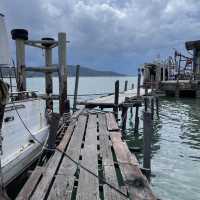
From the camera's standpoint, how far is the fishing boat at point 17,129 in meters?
6.11

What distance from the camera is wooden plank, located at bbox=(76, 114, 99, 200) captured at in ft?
16.8

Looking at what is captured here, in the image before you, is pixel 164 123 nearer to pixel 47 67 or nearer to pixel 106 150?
pixel 47 67

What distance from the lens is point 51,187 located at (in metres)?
5.37

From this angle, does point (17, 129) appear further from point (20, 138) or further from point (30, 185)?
point (30, 185)

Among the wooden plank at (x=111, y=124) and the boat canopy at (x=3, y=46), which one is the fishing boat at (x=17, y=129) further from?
the wooden plank at (x=111, y=124)

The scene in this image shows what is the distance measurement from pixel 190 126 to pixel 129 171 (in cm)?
1313

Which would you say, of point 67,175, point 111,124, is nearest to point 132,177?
point 67,175

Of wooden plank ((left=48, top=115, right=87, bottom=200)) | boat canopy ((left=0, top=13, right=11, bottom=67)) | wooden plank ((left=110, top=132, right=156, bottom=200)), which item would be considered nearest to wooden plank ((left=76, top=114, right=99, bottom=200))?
wooden plank ((left=48, top=115, right=87, bottom=200))

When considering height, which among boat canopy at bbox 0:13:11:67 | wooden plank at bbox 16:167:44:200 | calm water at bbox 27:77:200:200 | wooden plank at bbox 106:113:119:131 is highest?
boat canopy at bbox 0:13:11:67

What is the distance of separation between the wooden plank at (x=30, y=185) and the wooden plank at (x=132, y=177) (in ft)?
5.39

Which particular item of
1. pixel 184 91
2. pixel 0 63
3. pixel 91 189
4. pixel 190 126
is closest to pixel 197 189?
pixel 91 189

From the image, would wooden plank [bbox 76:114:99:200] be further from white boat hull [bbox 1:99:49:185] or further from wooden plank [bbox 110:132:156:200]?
white boat hull [bbox 1:99:49:185]

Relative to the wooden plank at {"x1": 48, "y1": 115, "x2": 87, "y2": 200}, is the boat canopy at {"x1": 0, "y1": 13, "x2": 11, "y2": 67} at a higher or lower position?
higher

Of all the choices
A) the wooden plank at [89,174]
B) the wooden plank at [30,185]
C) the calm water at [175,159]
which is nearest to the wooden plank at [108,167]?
the wooden plank at [89,174]
